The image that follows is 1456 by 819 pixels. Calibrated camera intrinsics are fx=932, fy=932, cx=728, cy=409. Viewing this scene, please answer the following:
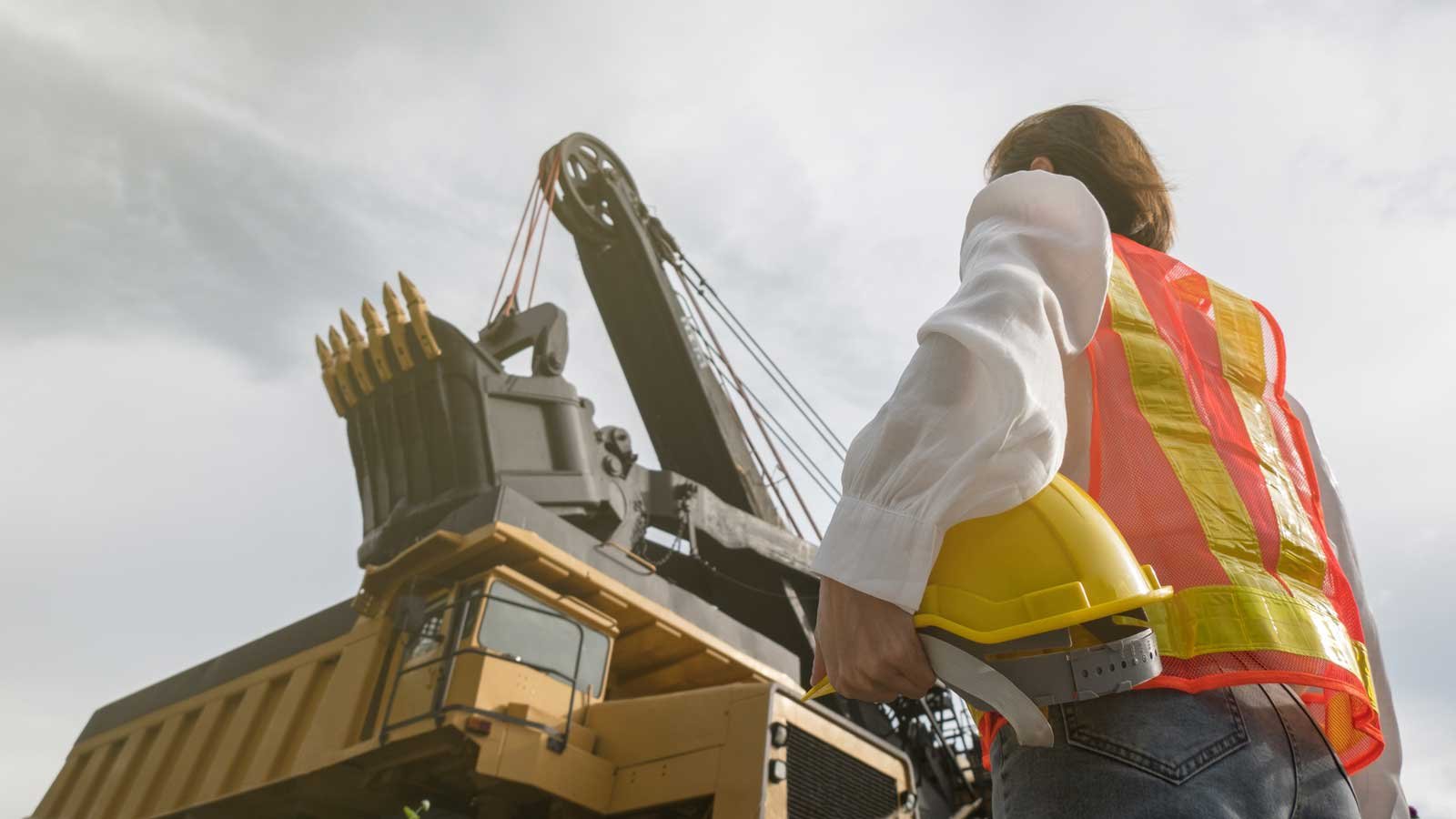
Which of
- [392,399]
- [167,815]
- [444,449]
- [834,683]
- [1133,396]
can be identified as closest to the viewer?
[834,683]

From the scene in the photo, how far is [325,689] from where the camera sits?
723cm

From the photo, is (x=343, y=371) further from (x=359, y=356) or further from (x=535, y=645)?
(x=535, y=645)

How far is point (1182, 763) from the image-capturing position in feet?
3.58

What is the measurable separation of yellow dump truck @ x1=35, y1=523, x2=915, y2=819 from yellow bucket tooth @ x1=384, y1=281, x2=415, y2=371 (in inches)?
115

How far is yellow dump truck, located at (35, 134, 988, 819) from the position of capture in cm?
579

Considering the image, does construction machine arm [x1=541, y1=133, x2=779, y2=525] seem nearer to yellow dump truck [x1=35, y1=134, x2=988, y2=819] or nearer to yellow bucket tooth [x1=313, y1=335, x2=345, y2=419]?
yellow dump truck [x1=35, y1=134, x2=988, y2=819]

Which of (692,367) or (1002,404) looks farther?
(692,367)

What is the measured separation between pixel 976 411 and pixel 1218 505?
42cm

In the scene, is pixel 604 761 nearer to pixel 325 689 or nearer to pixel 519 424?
pixel 325 689

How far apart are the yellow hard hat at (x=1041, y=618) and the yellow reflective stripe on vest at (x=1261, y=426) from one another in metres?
0.32

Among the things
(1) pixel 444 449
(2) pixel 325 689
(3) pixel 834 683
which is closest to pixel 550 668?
(2) pixel 325 689

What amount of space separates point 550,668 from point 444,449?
11.2ft

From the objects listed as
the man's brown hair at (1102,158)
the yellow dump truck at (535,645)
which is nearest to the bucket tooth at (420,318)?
the yellow dump truck at (535,645)

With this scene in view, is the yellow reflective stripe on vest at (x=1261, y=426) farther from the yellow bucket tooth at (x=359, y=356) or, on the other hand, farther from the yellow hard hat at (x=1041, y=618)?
the yellow bucket tooth at (x=359, y=356)
